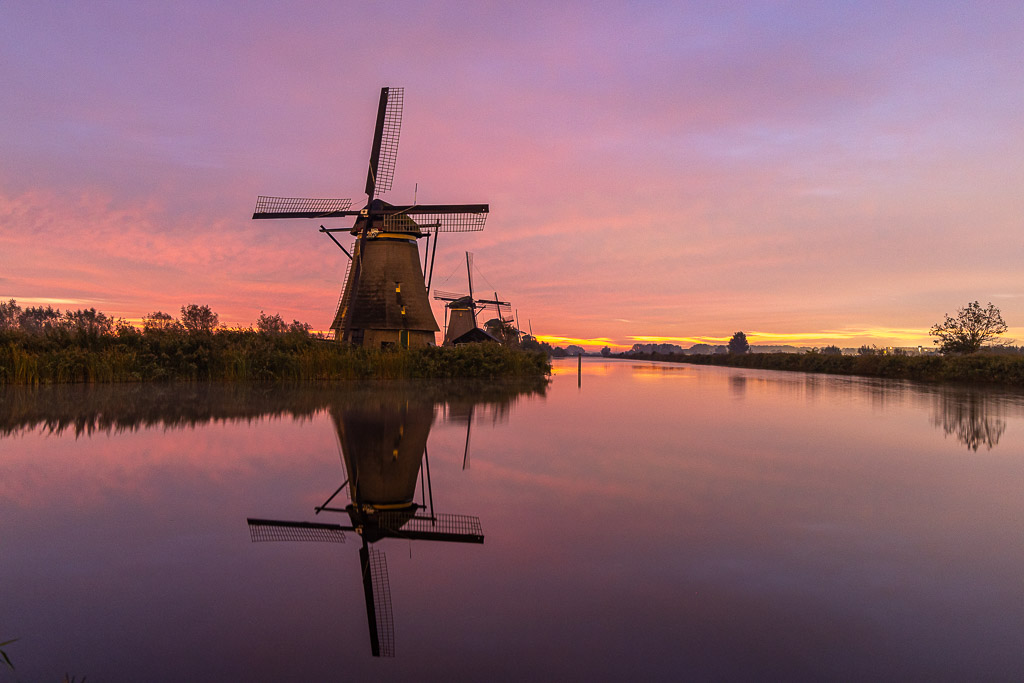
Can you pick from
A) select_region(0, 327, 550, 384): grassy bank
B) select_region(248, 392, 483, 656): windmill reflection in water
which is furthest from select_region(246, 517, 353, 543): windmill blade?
select_region(0, 327, 550, 384): grassy bank

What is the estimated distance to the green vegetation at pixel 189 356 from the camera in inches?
742

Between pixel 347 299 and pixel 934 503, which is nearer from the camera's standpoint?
pixel 934 503

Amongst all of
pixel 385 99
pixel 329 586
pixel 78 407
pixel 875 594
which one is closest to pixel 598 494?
pixel 875 594

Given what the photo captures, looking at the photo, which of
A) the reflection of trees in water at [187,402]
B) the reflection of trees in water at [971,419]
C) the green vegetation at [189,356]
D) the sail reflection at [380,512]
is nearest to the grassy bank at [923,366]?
the reflection of trees in water at [971,419]

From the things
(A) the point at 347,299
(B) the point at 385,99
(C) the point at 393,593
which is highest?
(B) the point at 385,99

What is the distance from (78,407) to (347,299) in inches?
561

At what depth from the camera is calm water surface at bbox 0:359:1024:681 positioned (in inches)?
128

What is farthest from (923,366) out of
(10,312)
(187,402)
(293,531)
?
(10,312)

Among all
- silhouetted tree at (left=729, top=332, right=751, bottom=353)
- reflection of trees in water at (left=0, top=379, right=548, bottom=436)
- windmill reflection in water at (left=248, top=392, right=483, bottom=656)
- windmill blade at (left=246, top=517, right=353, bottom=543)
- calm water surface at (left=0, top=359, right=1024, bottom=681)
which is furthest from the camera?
silhouetted tree at (left=729, top=332, right=751, bottom=353)

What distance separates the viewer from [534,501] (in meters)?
6.48

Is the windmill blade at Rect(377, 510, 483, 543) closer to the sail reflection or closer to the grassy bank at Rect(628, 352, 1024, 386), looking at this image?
the sail reflection

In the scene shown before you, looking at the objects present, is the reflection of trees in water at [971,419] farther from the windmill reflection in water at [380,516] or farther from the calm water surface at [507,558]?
the windmill reflection in water at [380,516]

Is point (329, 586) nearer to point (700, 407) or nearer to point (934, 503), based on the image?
point (934, 503)

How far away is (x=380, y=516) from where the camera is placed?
18.9 feet
